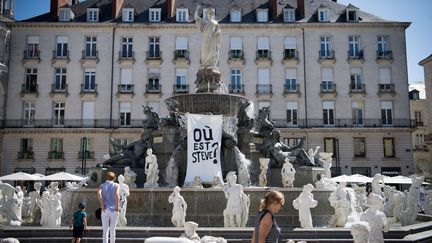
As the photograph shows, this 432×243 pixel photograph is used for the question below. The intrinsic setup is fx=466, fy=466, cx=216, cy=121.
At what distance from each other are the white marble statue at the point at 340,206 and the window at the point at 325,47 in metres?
37.0

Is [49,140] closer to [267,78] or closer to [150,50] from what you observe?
[150,50]

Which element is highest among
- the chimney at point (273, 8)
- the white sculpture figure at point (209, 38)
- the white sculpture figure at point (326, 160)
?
the chimney at point (273, 8)

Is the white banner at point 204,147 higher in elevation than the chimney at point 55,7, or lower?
lower

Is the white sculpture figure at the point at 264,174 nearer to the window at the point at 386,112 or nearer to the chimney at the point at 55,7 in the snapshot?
the window at the point at 386,112

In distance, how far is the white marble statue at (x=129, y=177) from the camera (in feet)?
52.2

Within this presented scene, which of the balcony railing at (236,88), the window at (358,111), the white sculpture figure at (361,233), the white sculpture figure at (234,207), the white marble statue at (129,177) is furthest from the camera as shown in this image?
the balcony railing at (236,88)

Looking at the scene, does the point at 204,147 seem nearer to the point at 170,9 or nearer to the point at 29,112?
the point at 170,9

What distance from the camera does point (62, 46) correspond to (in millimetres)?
48094

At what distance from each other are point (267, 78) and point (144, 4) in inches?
618

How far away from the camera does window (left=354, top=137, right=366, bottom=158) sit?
46034 mm

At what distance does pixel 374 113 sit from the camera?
155 ft

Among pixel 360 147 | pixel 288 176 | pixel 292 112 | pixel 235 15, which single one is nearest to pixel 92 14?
pixel 235 15

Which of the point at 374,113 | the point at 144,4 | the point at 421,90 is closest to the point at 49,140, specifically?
the point at 144,4

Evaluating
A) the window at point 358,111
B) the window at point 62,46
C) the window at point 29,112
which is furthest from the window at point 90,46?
the window at point 358,111
